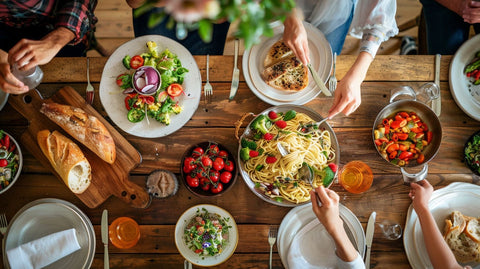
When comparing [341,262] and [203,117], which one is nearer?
[341,262]

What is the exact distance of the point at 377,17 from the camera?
6.48ft

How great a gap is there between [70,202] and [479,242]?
9.17ft

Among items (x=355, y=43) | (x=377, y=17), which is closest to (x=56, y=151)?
(x=377, y=17)

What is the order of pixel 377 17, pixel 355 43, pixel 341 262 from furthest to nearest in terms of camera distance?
pixel 355 43
pixel 377 17
pixel 341 262

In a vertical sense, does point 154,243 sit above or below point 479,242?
below

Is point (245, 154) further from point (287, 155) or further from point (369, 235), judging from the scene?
point (369, 235)

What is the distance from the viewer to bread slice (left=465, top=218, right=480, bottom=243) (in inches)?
76.0

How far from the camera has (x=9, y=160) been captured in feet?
6.71

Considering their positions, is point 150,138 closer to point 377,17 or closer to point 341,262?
point 341,262

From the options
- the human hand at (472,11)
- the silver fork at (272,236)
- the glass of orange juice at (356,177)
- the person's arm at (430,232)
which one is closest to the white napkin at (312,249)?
the silver fork at (272,236)

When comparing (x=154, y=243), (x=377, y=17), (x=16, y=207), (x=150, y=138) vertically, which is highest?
(x=377, y=17)

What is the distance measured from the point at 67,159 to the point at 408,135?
2349mm

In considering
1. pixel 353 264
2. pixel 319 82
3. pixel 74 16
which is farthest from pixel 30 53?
pixel 353 264

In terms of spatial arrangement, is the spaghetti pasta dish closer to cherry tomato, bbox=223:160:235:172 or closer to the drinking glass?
cherry tomato, bbox=223:160:235:172
